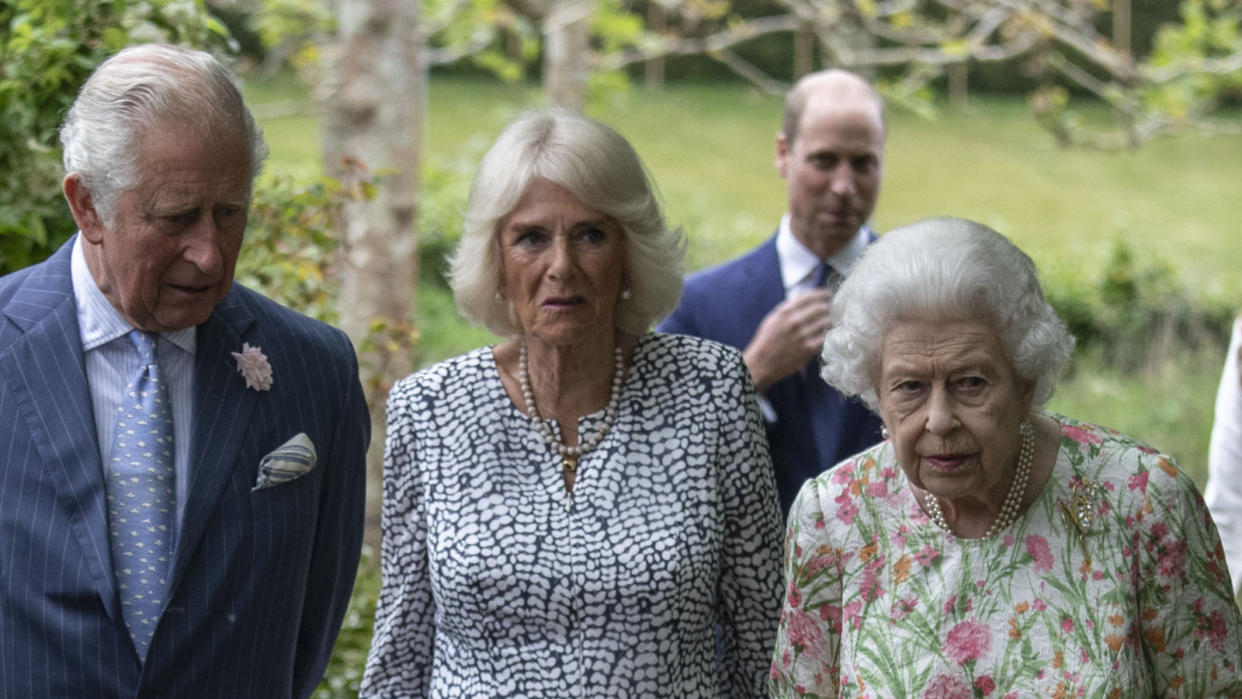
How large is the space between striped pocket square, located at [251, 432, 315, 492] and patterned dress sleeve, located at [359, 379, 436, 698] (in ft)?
1.05

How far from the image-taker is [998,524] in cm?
262

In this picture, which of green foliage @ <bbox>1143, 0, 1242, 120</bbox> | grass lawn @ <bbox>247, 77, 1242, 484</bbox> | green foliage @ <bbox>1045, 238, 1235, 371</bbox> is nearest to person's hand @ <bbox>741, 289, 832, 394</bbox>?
green foliage @ <bbox>1143, 0, 1242, 120</bbox>

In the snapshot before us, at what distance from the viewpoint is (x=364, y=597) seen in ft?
16.9

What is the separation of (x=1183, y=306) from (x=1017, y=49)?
5207 mm

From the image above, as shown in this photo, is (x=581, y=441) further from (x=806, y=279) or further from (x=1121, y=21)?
(x=1121, y=21)

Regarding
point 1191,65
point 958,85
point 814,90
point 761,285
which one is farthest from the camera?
point 958,85

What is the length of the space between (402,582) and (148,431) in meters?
0.70

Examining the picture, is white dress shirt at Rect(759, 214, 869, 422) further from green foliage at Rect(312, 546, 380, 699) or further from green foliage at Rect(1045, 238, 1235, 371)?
green foliage at Rect(1045, 238, 1235, 371)

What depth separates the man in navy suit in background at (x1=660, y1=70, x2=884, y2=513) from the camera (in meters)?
3.62

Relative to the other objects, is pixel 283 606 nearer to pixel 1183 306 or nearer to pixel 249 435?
pixel 249 435

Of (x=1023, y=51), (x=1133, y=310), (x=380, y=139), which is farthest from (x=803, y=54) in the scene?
(x=380, y=139)

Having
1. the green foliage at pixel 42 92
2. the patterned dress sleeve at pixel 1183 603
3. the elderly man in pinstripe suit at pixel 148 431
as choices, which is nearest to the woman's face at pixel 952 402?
the patterned dress sleeve at pixel 1183 603

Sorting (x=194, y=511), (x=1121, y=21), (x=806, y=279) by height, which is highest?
(x=194, y=511)

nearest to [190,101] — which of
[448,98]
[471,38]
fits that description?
[471,38]
